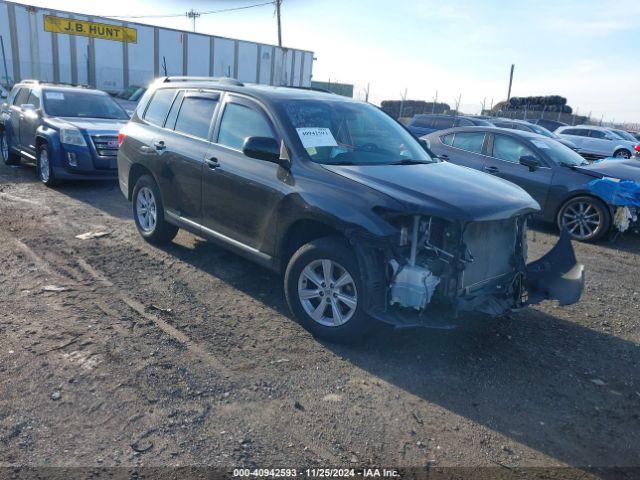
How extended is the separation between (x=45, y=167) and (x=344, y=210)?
7.46 m

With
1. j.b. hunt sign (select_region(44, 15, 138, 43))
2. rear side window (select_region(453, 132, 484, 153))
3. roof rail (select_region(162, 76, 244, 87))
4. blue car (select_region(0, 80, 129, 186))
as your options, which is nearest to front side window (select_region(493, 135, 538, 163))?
rear side window (select_region(453, 132, 484, 153))

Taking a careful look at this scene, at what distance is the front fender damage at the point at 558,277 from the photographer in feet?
14.7

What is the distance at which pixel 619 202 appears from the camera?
771 cm

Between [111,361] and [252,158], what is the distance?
2.04 m

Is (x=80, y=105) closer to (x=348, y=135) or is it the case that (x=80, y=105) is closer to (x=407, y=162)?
(x=348, y=135)

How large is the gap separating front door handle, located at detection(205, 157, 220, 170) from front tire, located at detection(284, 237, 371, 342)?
4.57 ft

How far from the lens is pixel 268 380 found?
3.68 m

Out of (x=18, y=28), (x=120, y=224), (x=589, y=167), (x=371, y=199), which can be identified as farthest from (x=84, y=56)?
(x=371, y=199)

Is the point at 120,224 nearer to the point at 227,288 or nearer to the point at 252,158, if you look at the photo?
the point at 227,288

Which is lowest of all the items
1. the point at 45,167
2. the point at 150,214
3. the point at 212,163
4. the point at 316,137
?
the point at 45,167

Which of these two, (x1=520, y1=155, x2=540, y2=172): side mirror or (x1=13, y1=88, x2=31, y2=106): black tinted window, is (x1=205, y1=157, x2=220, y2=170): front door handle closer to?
(x1=520, y1=155, x2=540, y2=172): side mirror

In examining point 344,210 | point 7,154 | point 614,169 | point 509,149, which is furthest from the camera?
point 7,154

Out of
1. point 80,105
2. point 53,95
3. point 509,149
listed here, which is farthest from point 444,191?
point 53,95

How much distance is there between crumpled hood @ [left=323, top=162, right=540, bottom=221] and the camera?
3771 millimetres
